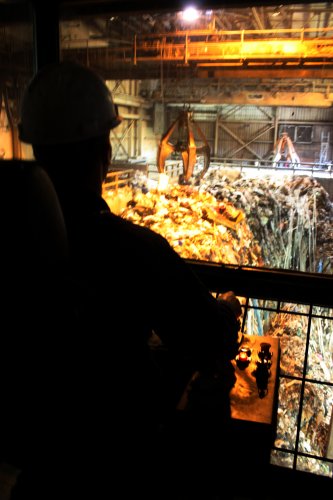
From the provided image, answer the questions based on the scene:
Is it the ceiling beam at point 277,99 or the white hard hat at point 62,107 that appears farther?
the ceiling beam at point 277,99

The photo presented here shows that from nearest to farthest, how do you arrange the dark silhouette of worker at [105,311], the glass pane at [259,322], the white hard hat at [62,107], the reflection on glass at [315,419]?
the dark silhouette of worker at [105,311]
the white hard hat at [62,107]
the reflection on glass at [315,419]
the glass pane at [259,322]

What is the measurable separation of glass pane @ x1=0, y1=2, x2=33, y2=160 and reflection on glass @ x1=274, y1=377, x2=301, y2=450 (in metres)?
5.34

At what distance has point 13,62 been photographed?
111 inches

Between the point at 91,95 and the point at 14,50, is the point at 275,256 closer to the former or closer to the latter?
the point at 14,50

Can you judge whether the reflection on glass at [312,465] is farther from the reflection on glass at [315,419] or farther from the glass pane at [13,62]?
the glass pane at [13,62]

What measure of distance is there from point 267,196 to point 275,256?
1.65m

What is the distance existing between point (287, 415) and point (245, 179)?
6773 mm

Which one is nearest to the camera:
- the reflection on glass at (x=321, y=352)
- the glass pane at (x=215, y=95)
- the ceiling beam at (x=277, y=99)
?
the glass pane at (x=215, y=95)

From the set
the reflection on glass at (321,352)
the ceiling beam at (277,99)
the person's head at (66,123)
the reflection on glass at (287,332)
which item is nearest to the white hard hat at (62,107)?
the person's head at (66,123)

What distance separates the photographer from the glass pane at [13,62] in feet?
8.21

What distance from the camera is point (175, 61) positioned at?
6730 millimetres

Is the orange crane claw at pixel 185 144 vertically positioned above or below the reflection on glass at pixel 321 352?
above

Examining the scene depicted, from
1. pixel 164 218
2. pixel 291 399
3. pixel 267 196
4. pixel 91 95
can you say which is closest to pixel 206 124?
pixel 267 196

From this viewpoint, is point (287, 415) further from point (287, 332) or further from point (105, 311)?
point (105, 311)
